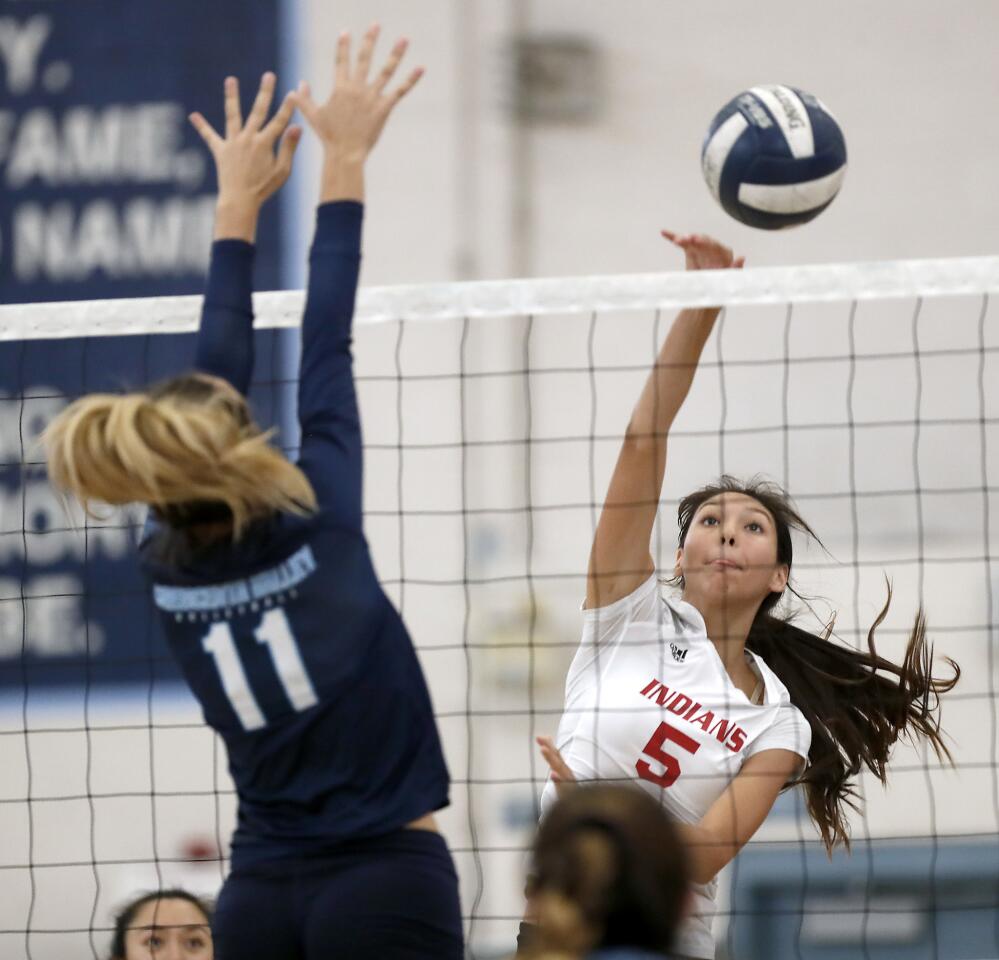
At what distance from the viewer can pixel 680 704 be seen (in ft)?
12.6

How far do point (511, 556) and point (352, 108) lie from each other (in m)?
5.64

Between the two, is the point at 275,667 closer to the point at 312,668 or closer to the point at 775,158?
the point at 312,668

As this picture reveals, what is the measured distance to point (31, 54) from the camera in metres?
9.38

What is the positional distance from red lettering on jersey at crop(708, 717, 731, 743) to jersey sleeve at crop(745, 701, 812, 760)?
0.07 m

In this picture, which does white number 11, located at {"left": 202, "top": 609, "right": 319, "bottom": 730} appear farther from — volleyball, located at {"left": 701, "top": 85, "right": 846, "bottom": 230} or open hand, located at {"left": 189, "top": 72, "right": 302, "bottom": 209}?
volleyball, located at {"left": 701, "top": 85, "right": 846, "bottom": 230}

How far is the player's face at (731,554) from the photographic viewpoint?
13.2ft

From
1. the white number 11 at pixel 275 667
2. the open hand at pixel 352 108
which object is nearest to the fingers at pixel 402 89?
the open hand at pixel 352 108

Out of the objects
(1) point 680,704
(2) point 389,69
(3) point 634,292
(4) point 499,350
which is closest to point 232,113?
(2) point 389,69

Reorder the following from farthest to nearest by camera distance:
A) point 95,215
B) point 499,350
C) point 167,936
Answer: point 95,215
point 499,350
point 167,936

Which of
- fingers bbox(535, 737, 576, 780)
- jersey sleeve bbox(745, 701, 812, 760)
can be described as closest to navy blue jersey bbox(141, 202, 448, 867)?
fingers bbox(535, 737, 576, 780)

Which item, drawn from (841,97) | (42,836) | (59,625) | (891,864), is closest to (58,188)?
(59,625)

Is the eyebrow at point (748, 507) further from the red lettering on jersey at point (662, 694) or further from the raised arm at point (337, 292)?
the raised arm at point (337, 292)

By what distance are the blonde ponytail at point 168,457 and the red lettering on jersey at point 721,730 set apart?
138cm

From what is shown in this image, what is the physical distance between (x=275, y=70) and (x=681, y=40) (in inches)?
86.7
